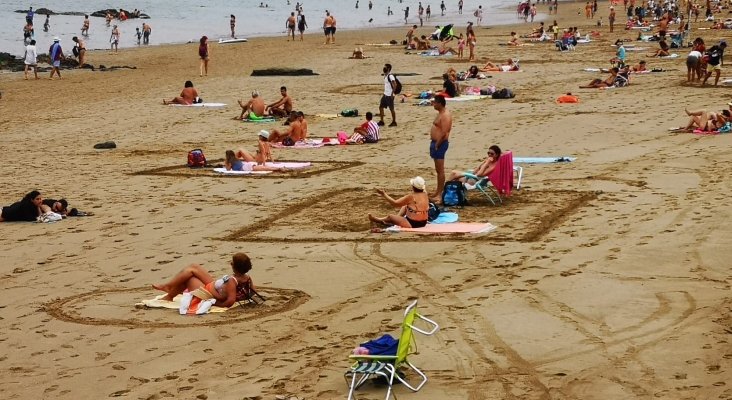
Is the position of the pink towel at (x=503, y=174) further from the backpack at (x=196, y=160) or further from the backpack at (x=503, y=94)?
the backpack at (x=503, y=94)

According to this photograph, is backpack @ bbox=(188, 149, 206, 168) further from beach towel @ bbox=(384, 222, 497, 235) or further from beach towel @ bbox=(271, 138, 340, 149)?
beach towel @ bbox=(384, 222, 497, 235)

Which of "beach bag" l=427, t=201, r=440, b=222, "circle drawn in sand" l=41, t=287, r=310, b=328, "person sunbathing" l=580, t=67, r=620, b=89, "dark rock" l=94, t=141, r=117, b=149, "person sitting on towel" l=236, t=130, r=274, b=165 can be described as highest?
"person sunbathing" l=580, t=67, r=620, b=89

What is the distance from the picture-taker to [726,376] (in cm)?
722

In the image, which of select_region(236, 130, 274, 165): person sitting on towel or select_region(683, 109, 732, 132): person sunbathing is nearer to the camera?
select_region(236, 130, 274, 165): person sitting on towel

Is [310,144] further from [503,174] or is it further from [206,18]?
[206,18]

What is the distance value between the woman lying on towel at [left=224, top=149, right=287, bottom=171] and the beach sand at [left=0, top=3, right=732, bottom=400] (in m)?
0.46

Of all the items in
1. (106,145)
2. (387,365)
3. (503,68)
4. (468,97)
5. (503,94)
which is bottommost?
(106,145)

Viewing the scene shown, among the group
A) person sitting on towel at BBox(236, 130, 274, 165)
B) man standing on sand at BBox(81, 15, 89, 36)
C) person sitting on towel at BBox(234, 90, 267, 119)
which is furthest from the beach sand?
man standing on sand at BBox(81, 15, 89, 36)

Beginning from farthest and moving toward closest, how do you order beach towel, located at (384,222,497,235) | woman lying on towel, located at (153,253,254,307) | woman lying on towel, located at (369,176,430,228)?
woman lying on towel, located at (369,176,430,228) < beach towel, located at (384,222,497,235) < woman lying on towel, located at (153,253,254,307)

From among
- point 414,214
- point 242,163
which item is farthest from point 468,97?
point 414,214

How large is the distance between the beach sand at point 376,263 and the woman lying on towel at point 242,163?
461 mm

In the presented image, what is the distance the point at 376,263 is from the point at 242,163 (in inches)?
265

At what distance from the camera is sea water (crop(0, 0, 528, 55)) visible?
5792cm

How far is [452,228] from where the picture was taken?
12773 millimetres
